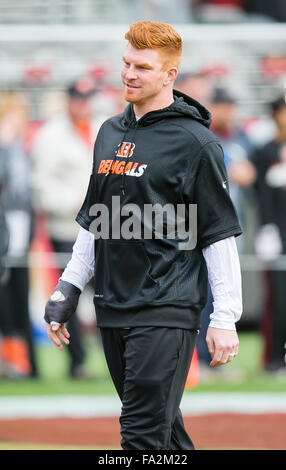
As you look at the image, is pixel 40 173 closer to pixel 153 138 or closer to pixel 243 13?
pixel 153 138

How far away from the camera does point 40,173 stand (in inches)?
349

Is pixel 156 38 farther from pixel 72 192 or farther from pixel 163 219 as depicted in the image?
pixel 72 192

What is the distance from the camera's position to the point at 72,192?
879 centimetres

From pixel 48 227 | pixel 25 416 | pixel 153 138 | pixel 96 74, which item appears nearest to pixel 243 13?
pixel 96 74

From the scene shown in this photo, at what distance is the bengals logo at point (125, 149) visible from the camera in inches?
170

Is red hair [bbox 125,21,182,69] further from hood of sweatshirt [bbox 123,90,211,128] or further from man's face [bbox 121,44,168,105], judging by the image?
hood of sweatshirt [bbox 123,90,211,128]

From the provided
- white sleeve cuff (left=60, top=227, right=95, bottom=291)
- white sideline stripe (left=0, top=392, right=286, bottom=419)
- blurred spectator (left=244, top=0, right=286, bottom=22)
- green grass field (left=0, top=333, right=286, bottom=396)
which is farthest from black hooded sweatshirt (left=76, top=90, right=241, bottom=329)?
blurred spectator (left=244, top=0, right=286, bottom=22)

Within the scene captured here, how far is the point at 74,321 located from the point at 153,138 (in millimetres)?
4675

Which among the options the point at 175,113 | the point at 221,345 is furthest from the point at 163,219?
the point at 221,345

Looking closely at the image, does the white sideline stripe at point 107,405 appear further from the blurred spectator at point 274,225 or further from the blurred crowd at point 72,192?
the blurred spectator at point 274,225

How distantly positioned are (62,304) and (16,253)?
4.52 meters

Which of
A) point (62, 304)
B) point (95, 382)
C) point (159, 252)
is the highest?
point (159, 252)

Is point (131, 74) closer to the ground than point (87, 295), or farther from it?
farther from it

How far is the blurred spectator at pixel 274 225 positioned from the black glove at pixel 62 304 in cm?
477
